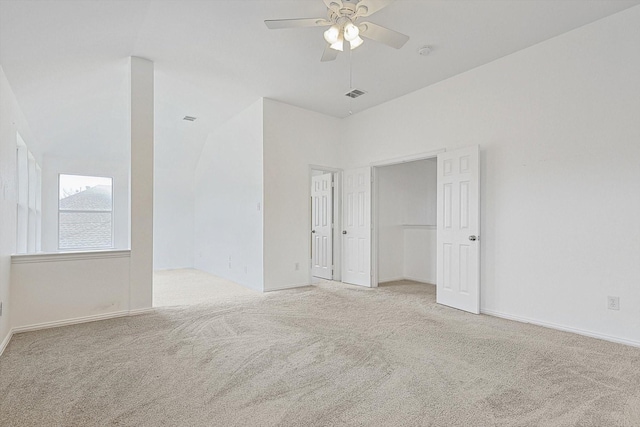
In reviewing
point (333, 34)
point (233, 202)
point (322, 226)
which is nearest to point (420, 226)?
point (322, 226)

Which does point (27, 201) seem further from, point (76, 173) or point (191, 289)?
point (191, 289)

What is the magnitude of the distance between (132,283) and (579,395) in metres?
4.29

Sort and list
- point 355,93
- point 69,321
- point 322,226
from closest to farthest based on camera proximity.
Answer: point 69,321 → point 355,93 → point 322,226

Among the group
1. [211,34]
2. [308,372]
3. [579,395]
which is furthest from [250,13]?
[579,395]

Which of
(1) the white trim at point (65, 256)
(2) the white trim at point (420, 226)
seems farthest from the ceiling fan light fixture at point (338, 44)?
(2) the white trim at point (420, 226)

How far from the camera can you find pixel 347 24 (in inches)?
100

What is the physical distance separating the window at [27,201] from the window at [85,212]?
478mm

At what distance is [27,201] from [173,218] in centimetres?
281

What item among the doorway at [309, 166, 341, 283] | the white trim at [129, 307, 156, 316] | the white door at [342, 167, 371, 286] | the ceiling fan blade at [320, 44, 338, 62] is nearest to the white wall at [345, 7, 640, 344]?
the white door at [342, 167, 371, 286]

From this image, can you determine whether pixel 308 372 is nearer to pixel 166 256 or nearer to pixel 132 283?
pixel 132 283

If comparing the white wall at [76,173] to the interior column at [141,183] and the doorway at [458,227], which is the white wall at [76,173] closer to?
the interior column at [141,183]

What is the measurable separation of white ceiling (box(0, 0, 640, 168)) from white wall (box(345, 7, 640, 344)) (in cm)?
29

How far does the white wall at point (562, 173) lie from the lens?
2.98 metres

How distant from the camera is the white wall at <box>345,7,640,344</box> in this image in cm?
298
